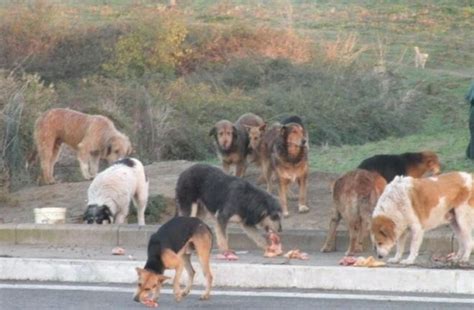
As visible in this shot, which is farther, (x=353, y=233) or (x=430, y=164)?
(x=430, y=164)

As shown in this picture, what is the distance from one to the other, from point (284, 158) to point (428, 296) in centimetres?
518

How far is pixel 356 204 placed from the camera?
46.3ft

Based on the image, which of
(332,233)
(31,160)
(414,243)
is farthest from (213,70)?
(414,243)

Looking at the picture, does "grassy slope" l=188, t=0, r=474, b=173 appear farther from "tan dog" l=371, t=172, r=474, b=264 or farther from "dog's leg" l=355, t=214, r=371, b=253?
"tan dog" l=371, t=172, r=474, b=264

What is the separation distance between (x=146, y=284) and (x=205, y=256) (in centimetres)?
82

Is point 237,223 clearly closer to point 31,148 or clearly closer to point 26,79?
point 31,148

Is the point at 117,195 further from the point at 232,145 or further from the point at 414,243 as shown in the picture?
the point at 414,243

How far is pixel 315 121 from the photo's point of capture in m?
30.7

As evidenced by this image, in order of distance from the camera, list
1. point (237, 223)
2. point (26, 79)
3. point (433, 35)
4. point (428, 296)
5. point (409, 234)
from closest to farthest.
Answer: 1. point (428, 296)
2. point (409, 234)
3. point (237, 223)
4. point (26, 79)
5. point (433, 35)

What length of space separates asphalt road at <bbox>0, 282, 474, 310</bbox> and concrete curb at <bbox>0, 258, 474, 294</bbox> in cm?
24

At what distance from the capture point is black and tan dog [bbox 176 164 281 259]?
13914 millimetres

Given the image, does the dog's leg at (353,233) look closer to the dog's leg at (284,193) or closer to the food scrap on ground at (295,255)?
the food scrap on ground at (295,255)

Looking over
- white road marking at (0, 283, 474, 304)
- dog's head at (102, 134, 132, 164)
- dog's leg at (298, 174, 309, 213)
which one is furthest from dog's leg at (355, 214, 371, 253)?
dog's head at (102, 134, 132, 164)

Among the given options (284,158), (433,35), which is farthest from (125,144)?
(433,35)
